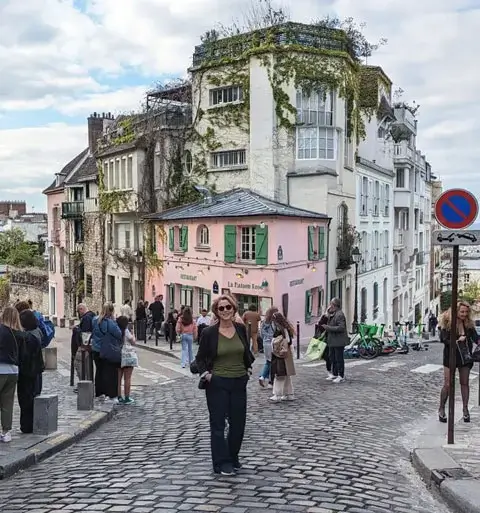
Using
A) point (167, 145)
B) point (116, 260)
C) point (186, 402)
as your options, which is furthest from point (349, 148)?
point (186, 402)

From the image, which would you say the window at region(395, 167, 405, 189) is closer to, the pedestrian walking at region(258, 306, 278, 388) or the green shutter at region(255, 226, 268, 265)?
the green shutter at region(255, 226, 268, 265)

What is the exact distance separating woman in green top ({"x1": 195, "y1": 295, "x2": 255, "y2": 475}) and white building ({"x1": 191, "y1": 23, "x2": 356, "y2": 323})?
80.8 ft

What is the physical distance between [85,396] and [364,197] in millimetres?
27832

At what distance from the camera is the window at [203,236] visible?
28.8 metres

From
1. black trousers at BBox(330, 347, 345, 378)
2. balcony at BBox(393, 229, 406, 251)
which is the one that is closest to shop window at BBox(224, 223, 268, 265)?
black trousers at BBox(330, 347, 345, 378)

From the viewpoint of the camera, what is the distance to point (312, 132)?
31.5 m

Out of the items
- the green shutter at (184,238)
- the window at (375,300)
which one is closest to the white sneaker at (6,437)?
the green shutter at (184,238)

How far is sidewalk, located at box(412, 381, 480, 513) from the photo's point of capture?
6.16 metres

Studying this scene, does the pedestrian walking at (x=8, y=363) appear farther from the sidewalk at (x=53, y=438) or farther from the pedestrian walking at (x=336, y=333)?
the pedestrian walking at (x=336, y=333)

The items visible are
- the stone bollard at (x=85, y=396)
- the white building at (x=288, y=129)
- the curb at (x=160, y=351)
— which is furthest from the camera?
the white building at (x=288, y=129)

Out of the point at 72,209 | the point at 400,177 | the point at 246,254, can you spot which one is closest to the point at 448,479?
the point at 246,254

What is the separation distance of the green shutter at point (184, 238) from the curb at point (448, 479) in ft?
74.6

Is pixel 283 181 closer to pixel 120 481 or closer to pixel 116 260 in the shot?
pixel 116 260

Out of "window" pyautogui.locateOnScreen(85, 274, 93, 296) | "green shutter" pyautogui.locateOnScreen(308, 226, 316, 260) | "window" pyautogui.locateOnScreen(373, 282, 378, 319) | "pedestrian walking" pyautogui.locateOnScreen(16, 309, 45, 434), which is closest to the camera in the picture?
"pedestrian walking" pyautogui.locateOnScreen(16, 309, 45, 434)
